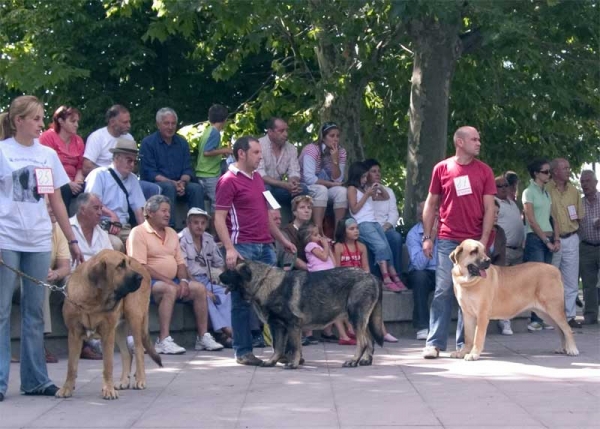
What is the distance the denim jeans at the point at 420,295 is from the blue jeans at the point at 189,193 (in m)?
2.85

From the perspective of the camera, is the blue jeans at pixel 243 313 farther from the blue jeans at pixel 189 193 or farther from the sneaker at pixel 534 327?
the sneaker at pixel 534 327

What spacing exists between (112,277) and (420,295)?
581 cm

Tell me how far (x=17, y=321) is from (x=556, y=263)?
7.29 m

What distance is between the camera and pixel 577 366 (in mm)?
10711

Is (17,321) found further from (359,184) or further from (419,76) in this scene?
(419,76)

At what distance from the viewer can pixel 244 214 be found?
1091 cm

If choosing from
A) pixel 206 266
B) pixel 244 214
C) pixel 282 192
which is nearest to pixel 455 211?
pixel 244 214

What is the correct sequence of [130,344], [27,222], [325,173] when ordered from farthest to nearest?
1. [325,173]
2. [130,344]
3. [27,222]

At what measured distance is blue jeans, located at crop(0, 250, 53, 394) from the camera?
8.53 m

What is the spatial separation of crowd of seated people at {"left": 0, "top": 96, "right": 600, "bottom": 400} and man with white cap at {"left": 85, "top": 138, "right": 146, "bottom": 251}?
1 centimetres

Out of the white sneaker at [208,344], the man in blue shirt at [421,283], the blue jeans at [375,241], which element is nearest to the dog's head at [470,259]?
the man in blue shirt at [421,283]

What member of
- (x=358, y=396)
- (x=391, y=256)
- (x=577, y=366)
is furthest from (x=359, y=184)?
(x=358, y=396)

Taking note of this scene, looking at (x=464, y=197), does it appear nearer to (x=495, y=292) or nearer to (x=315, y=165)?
(x=495, y=292)

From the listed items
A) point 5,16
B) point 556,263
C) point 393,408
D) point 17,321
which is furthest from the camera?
point 5,16
